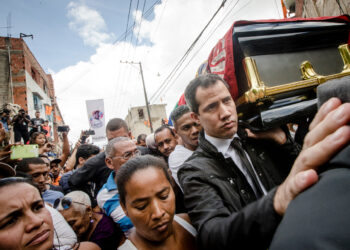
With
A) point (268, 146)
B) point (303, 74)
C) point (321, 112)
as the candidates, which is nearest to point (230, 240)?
point (321, 112)

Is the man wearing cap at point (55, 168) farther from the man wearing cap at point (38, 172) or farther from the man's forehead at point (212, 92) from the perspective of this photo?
the man's forehead at point (212, 92)

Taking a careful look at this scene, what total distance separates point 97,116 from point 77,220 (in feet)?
26.9

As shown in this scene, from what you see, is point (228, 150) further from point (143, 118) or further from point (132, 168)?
point (143, 118)

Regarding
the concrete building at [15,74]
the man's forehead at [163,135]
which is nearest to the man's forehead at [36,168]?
the man's forehead at [163,135]

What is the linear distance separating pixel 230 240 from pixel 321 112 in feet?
1.90

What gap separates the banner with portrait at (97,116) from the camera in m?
9.16

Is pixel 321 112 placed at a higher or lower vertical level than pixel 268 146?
higher

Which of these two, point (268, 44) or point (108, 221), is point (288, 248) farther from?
point (108, 221)

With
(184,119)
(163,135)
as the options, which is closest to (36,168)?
(163,135)

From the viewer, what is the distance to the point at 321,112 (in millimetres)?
574

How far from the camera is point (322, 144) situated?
0.51 m

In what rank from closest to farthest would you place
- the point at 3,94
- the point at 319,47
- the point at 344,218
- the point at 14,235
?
the point at 344,218 < the point at 14,235 < the point at 319,47 < the point at 3,94

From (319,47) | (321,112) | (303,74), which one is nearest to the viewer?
(321,112)

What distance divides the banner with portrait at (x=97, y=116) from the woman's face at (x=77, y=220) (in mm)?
7417
